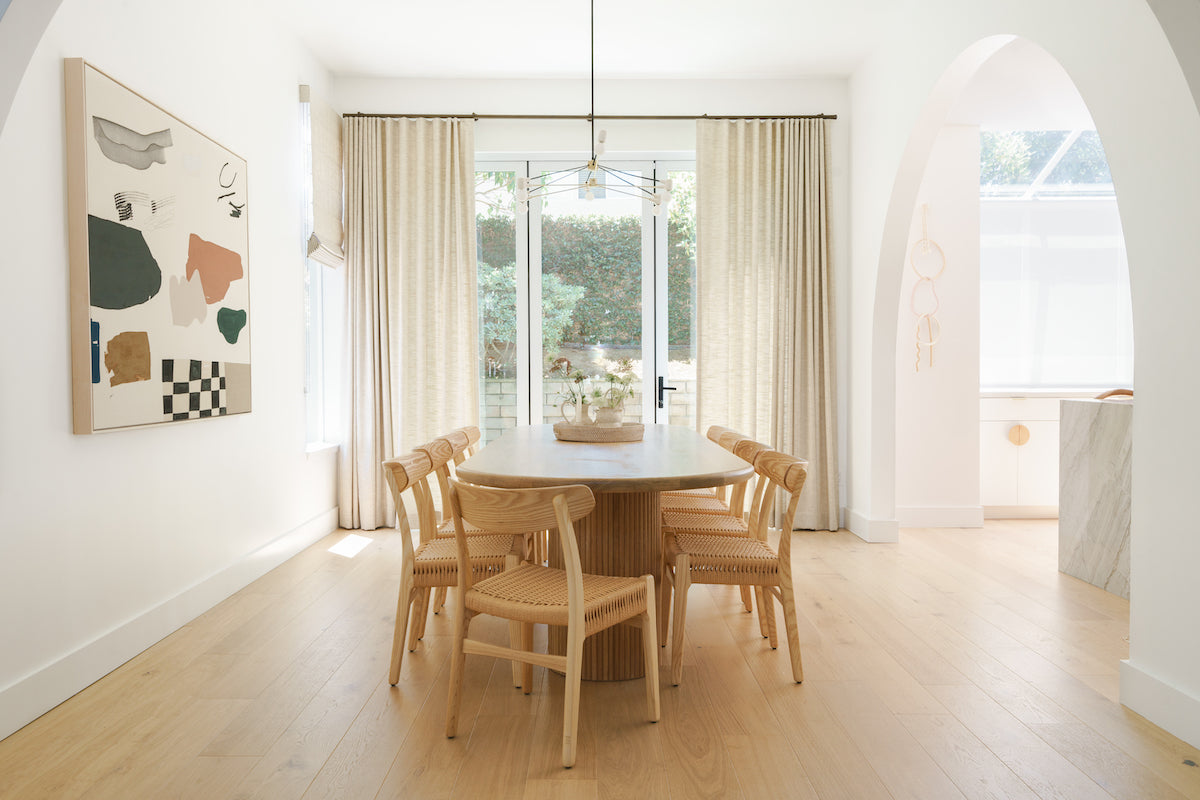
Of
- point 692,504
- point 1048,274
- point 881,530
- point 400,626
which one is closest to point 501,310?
point 692,504

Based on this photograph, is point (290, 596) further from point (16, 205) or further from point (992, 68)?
point (992, 68)

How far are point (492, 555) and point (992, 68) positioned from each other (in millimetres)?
3797

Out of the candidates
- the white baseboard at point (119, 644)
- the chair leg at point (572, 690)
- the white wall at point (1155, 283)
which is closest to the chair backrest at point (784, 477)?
the chair leg at point (572, 690)

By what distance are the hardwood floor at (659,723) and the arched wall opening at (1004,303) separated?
1.87 metres

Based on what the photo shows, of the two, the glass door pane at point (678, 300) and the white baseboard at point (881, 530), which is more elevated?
the glass door pane at point (678, 300)

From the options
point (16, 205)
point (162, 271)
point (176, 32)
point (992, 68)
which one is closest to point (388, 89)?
point (176, 32)

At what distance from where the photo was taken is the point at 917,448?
5.23 meters

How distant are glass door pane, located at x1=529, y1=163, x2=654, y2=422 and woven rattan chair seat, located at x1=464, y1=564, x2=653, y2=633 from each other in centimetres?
315

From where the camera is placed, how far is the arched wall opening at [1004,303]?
5.18 meters

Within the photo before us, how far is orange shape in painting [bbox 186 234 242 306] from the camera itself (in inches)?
129

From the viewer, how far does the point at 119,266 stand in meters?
2.78

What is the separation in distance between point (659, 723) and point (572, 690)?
378 mm

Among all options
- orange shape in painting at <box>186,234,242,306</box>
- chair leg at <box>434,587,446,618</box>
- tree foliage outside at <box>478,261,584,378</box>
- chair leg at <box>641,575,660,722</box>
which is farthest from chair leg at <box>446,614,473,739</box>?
tree foliage outside at <box>478,261,584,378</box>

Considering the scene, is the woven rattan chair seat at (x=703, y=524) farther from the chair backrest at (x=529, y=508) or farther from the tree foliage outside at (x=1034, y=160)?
the tree foliage outside at (x=1034, y=160)
